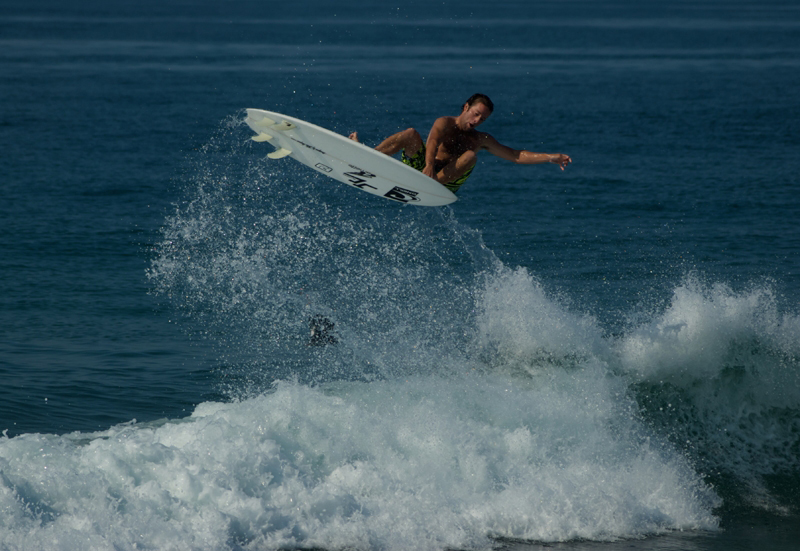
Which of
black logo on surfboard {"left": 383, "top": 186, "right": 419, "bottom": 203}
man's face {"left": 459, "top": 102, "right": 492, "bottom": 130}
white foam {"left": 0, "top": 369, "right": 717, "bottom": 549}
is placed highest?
man's face {"left": 459, "top": 102, "right": 492, "bottom": 130}

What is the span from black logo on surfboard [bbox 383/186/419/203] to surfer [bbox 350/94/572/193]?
31 cm

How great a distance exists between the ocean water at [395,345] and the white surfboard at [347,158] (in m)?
2.16

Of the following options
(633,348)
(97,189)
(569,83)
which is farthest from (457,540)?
(569,83)

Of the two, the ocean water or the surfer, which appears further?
the surfer

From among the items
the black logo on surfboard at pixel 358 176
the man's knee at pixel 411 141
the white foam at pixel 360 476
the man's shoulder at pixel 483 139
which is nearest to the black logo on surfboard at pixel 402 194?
the black logo on surfboard at pixel 358 176

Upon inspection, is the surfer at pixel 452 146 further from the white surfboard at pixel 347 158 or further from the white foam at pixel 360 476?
the white foam at pixel 360 476

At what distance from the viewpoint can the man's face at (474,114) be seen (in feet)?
31.6

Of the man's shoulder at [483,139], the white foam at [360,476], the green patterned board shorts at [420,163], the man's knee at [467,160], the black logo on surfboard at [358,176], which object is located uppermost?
the man's shoulder at [483,139]

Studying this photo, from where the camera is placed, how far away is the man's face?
9.62 metres

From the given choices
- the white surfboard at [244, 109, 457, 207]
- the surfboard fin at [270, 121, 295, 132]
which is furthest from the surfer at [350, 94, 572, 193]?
the surfboard fin at [270, 121, 295, 132]

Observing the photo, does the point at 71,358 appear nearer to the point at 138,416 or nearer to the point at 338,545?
the point at 138,416

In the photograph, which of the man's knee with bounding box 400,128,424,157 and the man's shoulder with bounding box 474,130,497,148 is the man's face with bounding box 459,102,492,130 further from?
the man's knee with bounding box 400,128,424,157

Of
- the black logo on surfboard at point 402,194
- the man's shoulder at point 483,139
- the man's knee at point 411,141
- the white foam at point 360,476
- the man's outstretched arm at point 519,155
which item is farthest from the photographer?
the black logo on surfboard at point 402,194

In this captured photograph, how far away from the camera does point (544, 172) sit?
81.3 feet
